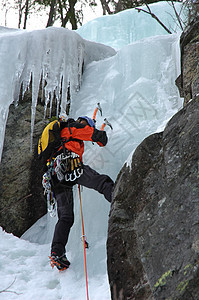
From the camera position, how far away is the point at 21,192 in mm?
4922

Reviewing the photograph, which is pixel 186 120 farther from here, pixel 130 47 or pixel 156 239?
pixel 130 47

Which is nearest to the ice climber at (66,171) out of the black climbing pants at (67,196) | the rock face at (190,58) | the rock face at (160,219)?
the black climbing pants at (67,196)

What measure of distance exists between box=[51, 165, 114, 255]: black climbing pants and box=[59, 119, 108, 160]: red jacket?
0.85 ft

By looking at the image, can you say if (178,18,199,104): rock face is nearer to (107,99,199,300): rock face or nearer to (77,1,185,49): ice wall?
(107,99,199,300): rock face

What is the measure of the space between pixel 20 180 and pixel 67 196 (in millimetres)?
1760

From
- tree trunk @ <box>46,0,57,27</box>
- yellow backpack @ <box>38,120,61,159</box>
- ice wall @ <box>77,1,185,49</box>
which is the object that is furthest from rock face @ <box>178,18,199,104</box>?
tree trunk @ <box>46,0,57,27</box>

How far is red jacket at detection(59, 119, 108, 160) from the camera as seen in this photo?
131 inches

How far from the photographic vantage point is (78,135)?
3.36 meters

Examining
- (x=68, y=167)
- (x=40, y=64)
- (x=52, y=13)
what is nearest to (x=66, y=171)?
(x=68, y=167)

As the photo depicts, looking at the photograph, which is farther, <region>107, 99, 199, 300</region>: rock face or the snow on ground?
the snow on ground

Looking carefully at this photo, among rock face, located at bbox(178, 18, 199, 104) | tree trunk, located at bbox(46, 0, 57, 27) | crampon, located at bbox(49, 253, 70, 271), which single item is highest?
tree trunk, located at bbox(46, 0, 57, 27)

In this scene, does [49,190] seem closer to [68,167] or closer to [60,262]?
[68,167]

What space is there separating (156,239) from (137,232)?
0.19 m

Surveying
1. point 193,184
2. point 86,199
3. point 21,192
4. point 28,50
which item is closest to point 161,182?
point 193,184
